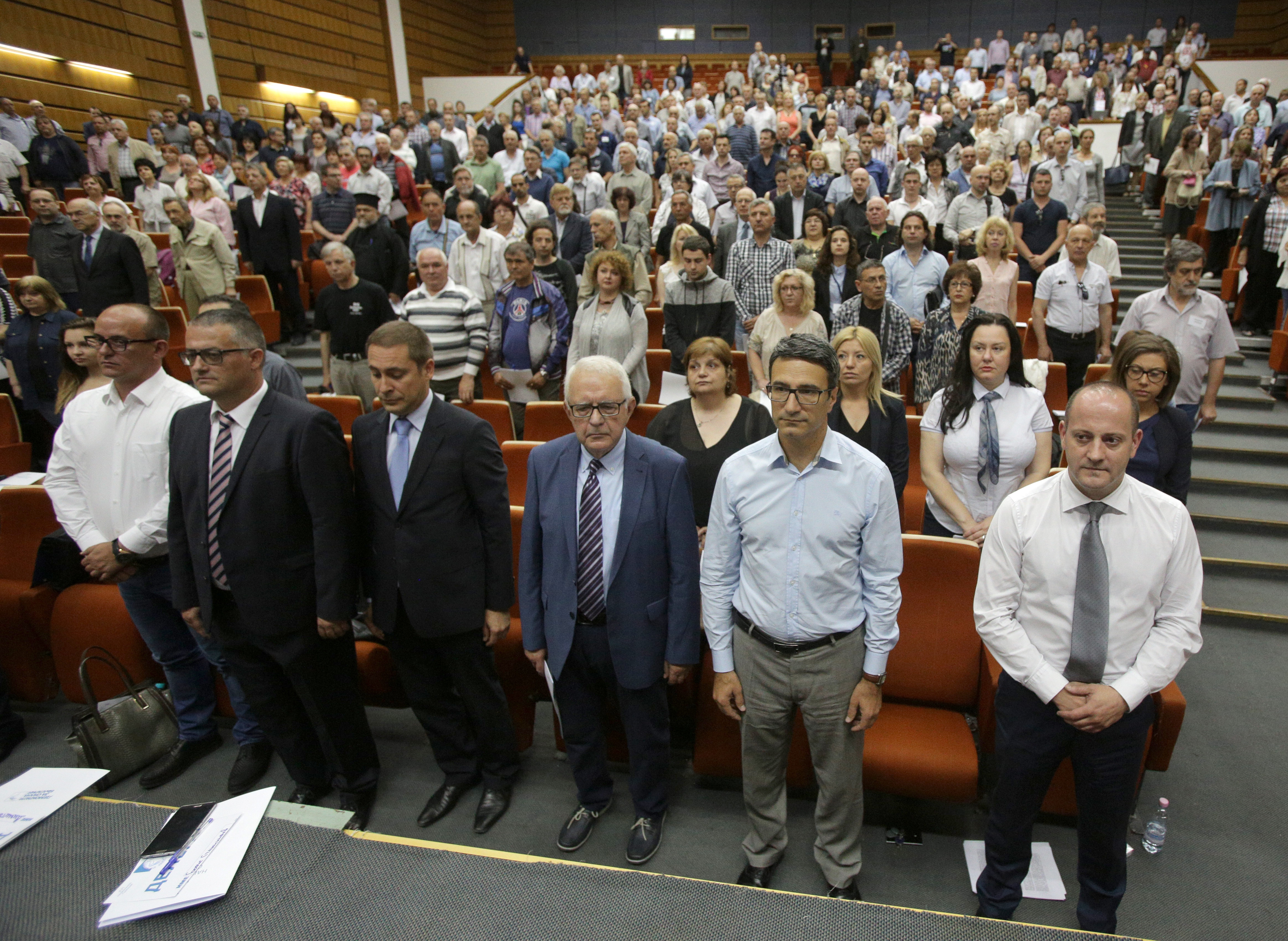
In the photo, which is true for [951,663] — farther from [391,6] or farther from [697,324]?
[391,6]

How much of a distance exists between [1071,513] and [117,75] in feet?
42.6

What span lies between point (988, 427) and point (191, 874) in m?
2.37

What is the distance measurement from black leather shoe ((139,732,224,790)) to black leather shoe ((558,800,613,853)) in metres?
1.35

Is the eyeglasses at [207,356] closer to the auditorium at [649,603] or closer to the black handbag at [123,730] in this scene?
the auditorium at [649,603]

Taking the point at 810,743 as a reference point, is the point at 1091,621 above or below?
above

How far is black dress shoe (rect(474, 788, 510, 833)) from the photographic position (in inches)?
84.0

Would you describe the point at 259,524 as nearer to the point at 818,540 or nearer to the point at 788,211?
the point at 818,540

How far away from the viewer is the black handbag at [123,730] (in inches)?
90.1

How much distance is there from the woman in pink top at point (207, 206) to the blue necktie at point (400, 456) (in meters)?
5.37

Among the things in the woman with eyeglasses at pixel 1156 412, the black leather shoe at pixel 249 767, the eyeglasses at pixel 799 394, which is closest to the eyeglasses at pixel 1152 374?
the woman with eyeglasses at pixel 1156 412

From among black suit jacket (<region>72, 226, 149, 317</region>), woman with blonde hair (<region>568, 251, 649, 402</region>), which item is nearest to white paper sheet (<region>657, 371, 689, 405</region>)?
woman with blonde hair (<region>568, 251, 649, 402</region>)

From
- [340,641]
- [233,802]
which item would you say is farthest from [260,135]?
[233,802]

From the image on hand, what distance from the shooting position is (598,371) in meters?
1.80

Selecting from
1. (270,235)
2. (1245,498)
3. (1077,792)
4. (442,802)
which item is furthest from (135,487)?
(1245,498)
